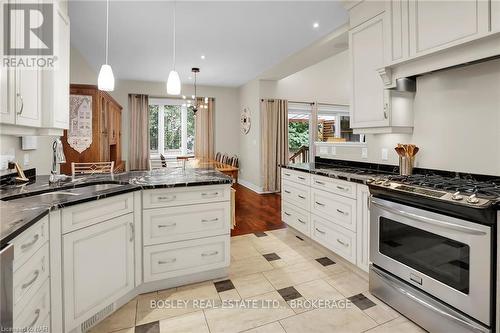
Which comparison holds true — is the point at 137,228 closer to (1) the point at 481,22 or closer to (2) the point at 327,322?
(2) the point at 327,322

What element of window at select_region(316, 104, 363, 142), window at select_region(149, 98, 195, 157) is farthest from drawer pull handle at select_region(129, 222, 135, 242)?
window at select_region(316, 104, 363, 142)

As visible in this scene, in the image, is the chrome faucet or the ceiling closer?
the chrome faucet

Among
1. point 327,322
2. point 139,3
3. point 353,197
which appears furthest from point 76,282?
point 139,3

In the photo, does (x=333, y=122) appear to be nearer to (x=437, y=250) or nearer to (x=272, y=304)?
(x=437, y=250)

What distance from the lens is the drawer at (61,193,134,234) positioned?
1539 millimetres

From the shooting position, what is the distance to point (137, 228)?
2.02 metres

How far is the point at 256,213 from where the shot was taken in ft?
14.9

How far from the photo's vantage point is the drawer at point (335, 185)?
2.40 m

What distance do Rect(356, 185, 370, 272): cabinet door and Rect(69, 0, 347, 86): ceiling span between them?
212 cm

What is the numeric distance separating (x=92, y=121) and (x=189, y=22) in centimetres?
207

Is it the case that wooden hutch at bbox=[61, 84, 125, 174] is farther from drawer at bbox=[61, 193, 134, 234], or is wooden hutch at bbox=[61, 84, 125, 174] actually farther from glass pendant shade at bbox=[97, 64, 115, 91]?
drawer at bbox=[61, 193, 134, 234]

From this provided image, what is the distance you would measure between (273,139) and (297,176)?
3.13 m

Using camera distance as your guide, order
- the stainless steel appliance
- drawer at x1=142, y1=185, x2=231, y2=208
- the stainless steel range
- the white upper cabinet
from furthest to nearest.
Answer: drawer at x1=142, y1=185, x2=231, y2=208 → the white upper cabinet → the stainless steel range → the stainless steel appliance

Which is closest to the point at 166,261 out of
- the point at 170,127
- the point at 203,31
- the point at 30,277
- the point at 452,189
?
the point at 30,277
